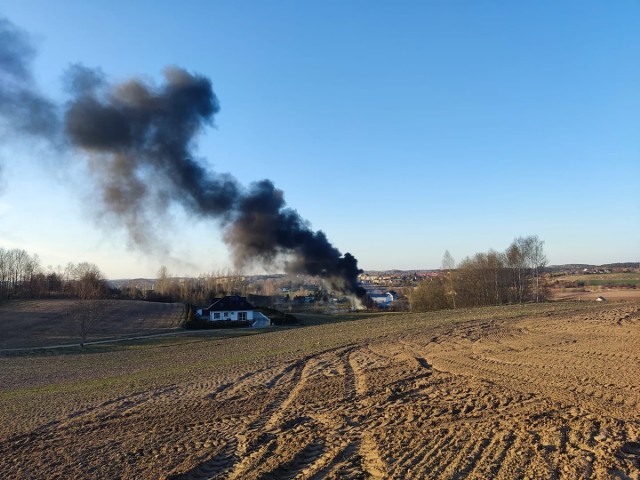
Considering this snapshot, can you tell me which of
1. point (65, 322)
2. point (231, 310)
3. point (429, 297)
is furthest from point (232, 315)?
point (429, 297)

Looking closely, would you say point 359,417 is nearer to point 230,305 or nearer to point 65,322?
point 230,305

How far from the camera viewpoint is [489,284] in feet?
189

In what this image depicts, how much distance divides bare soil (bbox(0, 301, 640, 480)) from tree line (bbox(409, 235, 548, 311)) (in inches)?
1545

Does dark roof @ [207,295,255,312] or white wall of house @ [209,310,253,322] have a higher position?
dark roof @ [207,295,255,312]

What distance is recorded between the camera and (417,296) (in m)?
57.6

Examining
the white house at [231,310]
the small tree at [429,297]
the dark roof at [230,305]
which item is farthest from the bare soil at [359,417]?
the dark roof at [230,305]

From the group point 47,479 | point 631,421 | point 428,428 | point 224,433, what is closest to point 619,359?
point 631,421

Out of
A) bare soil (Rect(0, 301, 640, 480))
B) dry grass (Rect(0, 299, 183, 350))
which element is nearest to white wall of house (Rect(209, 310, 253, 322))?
dry grass (Rect(0, 299, 183, 350))

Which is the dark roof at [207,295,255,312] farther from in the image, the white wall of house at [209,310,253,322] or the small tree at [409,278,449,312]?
the small tree at [409,278,449,312]

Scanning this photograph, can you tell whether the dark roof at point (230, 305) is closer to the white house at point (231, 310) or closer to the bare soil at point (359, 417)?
the white house at point (231, 310)

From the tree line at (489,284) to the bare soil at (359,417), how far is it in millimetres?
39250

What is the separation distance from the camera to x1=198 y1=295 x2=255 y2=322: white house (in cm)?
5869

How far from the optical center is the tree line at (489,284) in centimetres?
5606

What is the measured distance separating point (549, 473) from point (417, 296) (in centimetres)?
5298
